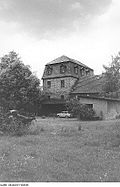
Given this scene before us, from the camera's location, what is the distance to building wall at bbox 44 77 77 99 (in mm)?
59812

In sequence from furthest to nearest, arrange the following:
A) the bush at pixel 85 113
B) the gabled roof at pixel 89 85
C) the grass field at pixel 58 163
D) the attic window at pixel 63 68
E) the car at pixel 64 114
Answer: the attic window at pixel 63 68 < the gabled roof at pixel 89 85 < the car at pixel 64 114 < the bush at pixel 85 113 < the grass field at pixel 58 163

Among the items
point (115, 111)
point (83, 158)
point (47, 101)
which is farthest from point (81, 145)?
point (47, 101)

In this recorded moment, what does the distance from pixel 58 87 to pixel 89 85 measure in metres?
9.09

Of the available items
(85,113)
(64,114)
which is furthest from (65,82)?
(85,113)

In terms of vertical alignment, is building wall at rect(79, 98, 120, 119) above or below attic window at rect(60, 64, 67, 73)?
below

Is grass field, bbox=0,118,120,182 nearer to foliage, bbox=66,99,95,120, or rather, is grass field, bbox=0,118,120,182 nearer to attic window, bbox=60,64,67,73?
foliage, bbox=66,99,95,120

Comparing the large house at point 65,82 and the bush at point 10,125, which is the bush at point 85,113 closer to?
the large house at point 65,82

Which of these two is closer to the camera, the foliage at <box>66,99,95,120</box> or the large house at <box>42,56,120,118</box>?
the foliage at <box>66,99,95,120</box>

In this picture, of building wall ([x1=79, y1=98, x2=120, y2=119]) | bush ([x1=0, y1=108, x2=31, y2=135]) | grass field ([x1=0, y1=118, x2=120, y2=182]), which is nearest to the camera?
grass field ([x1=0, y1=118, x2=120, y2=182])

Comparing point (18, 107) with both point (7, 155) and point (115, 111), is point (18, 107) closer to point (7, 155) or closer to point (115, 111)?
point (7, 155)

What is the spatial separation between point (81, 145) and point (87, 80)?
45.2 m

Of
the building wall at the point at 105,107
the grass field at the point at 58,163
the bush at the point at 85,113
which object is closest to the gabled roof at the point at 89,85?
the building wall at the point at 105,107

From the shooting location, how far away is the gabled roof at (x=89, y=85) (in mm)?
53656

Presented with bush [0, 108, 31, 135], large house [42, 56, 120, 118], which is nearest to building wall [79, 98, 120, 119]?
large house [42, 56, 120, 118]
